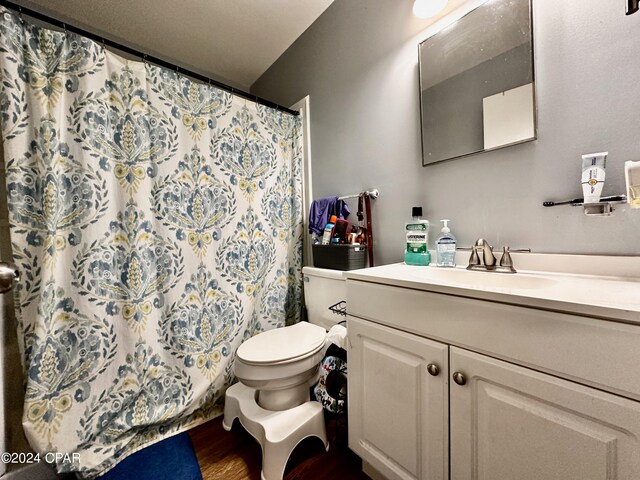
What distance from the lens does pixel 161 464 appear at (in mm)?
1069

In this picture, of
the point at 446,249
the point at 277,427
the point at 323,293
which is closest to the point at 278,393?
the point at 277,427

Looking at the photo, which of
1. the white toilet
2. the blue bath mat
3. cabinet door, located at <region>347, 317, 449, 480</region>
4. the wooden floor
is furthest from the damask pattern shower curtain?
cabinet door, located at <region>347, 317, 449, 480</region>

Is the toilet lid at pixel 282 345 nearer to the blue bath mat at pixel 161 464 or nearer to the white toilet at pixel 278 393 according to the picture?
the white toilet at pixel 278 393

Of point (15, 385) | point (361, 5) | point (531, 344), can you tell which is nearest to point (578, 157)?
point (531, 344)

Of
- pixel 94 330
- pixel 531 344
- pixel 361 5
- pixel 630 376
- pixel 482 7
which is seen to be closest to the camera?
pixel 630 376

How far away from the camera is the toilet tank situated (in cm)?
135

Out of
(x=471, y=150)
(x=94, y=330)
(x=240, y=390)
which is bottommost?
(x=240, y=390)

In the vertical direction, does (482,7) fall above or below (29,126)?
above

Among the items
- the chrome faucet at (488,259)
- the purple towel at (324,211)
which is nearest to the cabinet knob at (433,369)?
the chrome faucet at (488,259)

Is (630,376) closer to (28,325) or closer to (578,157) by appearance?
(578,157)

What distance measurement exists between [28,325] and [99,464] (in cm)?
63

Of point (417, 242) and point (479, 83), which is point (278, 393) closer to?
point (417, 242)

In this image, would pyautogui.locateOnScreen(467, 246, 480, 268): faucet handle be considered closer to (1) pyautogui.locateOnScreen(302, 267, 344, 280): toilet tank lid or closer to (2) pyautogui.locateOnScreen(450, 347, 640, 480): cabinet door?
(2) pyautogui.locateOnScreen(450, 347, 640, 480): cabinet door

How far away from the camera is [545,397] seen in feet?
1.71
